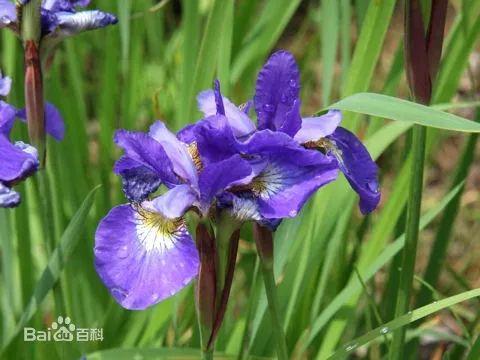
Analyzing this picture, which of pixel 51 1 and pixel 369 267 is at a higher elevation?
pixel 51 1

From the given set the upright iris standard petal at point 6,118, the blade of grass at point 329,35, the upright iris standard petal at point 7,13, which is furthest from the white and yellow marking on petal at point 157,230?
the blade of grass at point 329,35

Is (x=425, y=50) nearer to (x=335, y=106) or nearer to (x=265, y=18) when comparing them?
(x=335, y=106)

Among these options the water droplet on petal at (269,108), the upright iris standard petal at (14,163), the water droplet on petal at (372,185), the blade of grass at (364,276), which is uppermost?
the water droplet on petal at (269,108)

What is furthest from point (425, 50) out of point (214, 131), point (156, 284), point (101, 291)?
point (101, 291)

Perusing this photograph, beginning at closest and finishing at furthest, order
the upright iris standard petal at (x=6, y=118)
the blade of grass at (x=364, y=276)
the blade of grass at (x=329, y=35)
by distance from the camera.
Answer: the upright iris standard petal at (x=6, y=118) < the blade of grass at (x=364, y=276) < the blade of grass at (x=329, y=35)

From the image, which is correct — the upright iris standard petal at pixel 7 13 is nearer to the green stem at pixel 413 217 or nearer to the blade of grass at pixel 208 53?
the blade of grass at pixel 208 53

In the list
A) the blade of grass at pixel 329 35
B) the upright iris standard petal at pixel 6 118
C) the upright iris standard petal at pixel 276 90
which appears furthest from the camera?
the blade of grass at pixel 329 35

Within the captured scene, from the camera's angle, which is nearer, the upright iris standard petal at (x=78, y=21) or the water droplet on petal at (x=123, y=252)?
the water droplet on petal at (x=123, y=252)

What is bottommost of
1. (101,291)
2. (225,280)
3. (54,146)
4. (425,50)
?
(101,291)
